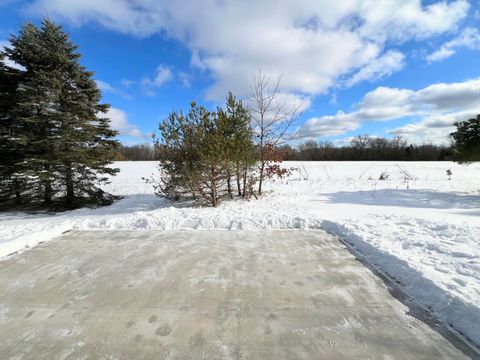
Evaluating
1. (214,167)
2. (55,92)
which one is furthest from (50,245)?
(55,92)

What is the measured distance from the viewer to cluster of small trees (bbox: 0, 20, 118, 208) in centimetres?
947

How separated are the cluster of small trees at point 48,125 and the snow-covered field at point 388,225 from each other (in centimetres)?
153

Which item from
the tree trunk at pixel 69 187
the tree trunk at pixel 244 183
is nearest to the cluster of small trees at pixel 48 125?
the tree trunk at pixel 69 187

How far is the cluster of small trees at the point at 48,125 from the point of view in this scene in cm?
947

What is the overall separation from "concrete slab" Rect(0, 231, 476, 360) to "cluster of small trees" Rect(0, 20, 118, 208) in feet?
20.4

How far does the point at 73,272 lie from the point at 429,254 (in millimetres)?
5480

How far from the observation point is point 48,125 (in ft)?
32.1

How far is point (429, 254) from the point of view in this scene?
161 inches

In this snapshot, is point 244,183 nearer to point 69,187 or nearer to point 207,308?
point 207,308

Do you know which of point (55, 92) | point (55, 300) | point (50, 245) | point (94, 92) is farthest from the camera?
point (94, 92)

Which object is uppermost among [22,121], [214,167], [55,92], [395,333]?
[55,92]

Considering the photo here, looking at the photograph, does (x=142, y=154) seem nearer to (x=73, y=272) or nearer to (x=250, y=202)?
(x=250, y=202)

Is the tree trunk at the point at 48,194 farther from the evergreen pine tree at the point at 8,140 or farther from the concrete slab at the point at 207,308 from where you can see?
the concrete slab at the point at 207,308

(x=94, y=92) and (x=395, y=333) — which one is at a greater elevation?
(x=94, y=92)
